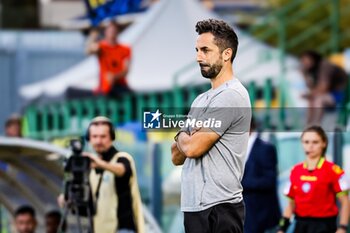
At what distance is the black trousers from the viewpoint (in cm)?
1074

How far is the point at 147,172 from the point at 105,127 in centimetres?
399

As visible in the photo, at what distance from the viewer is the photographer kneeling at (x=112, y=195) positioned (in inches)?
444

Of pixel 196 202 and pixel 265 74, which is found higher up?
pixel 265 74

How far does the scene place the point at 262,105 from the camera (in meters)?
15.8

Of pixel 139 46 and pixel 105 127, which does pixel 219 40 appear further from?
pixel 139 46

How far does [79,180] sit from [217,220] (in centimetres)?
303

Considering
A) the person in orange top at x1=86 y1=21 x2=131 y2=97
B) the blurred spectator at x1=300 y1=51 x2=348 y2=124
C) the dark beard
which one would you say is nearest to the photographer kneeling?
the dark beard

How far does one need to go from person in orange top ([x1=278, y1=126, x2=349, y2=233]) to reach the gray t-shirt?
2453 millimetres

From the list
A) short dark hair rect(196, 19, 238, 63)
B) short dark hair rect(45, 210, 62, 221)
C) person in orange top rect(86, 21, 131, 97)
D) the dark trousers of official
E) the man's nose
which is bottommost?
short dark hair rect(45, 210, 62, 221)

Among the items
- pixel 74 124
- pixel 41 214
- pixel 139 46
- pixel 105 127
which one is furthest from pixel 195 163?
pixel 139 46

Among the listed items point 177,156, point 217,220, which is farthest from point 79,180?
point 217,220

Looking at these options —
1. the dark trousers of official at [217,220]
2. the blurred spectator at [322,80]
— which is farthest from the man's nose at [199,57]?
the blurred spectator at [322,80]

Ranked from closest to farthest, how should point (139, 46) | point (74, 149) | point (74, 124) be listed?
point (74, 149) < point (74, 124) < point (139, 46)

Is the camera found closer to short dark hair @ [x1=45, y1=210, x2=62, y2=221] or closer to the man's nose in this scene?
the man's nose
